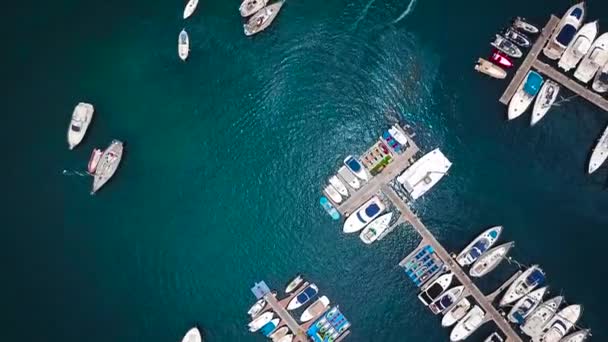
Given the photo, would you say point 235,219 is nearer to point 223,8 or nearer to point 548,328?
point 223,8

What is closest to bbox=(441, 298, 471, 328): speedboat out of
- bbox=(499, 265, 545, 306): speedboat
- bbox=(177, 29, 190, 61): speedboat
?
bbox=(499, 265, 545, 306): speedboat

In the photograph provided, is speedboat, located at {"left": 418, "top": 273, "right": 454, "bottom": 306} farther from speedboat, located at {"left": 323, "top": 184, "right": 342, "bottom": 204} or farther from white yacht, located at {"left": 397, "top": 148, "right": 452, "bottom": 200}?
speedboat, located at {"left": 323, "top": 184, "right": 342, "bottom": 204}

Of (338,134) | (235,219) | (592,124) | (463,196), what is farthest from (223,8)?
(592,124)

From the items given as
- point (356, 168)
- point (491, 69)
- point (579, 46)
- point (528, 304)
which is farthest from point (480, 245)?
point (579, 46)

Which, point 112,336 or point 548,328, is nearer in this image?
point 548,328

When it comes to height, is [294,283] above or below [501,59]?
below

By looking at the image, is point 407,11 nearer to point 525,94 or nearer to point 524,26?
point 524,26
